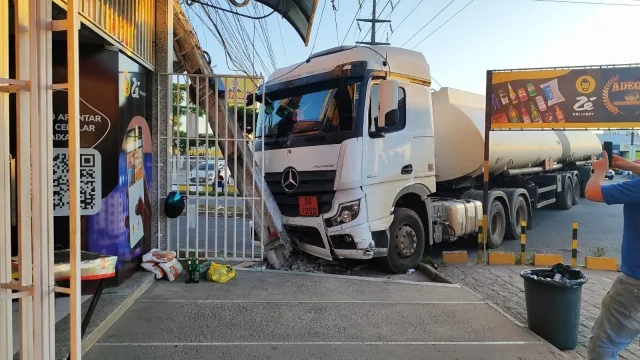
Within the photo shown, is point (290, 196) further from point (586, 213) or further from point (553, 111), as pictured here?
point (586, 213)

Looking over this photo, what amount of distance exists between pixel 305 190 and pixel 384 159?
120cm

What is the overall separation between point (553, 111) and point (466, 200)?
2298 mm

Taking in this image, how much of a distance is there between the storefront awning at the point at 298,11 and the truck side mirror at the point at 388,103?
2365 mm

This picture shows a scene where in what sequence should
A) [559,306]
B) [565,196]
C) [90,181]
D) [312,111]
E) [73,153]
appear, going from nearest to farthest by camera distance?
[73,153] < [559,306] < [90,181] < [312,111] < [565,196]

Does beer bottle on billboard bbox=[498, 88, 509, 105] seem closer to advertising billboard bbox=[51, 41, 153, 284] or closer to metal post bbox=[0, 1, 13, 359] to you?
advertising billboard bbox=[51, 41, 153, 284]

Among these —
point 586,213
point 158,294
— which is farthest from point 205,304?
point 586,213

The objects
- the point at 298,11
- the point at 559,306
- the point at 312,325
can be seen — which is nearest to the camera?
the point at 559,306

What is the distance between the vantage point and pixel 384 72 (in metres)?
6.71

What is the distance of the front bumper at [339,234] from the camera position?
20.8 feet

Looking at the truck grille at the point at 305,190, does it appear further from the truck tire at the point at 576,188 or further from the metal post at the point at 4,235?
the truck tire at the point at 576,188

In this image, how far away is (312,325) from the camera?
4602 millimetres

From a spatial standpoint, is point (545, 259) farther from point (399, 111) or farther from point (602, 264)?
point (399, 111)

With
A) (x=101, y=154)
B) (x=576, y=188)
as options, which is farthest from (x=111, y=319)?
(x=576, y=188)

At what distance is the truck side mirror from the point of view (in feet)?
20.7
